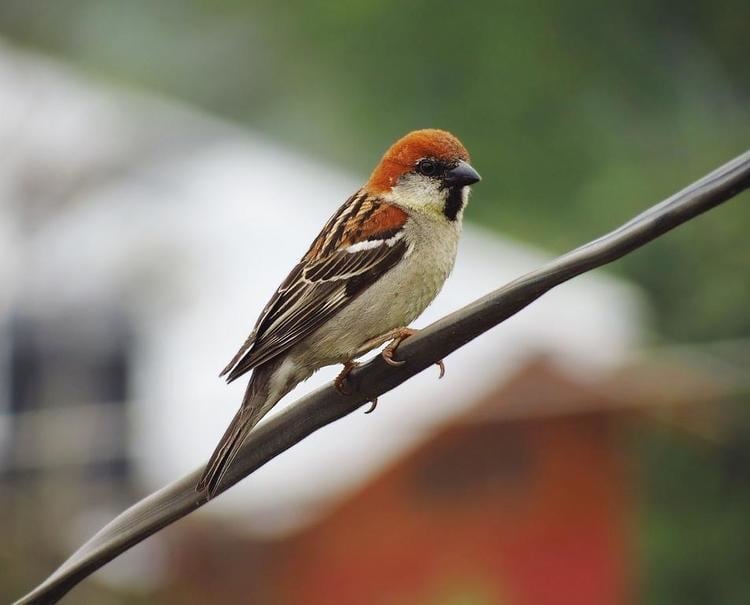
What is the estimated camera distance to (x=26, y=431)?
10.9 meters

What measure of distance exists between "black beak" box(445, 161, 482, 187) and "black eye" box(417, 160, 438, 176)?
1.5 inches

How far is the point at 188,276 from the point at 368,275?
7.96 meters

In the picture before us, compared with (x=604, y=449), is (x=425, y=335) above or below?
below

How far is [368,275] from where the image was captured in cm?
308

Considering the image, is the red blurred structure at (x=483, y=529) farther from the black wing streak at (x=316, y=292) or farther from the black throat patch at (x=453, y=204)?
the black wing streak at (x=316, y=292)

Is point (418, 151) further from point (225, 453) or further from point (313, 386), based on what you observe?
point (313, 386)

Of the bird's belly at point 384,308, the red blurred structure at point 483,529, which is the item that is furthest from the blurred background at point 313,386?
the bird's belly at point 384,308

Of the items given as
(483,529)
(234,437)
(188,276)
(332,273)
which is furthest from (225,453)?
(188,276)

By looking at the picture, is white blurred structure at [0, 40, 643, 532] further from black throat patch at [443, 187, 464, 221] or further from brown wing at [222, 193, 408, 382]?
brown wing at [222, 193, 408, 382]

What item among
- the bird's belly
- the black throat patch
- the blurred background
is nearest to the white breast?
the bird's belly

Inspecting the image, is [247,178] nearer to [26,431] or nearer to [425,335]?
[26,431]

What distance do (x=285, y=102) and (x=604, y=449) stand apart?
18.6m

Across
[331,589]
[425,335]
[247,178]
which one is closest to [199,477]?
[425,335]

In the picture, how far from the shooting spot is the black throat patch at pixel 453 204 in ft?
10.8
